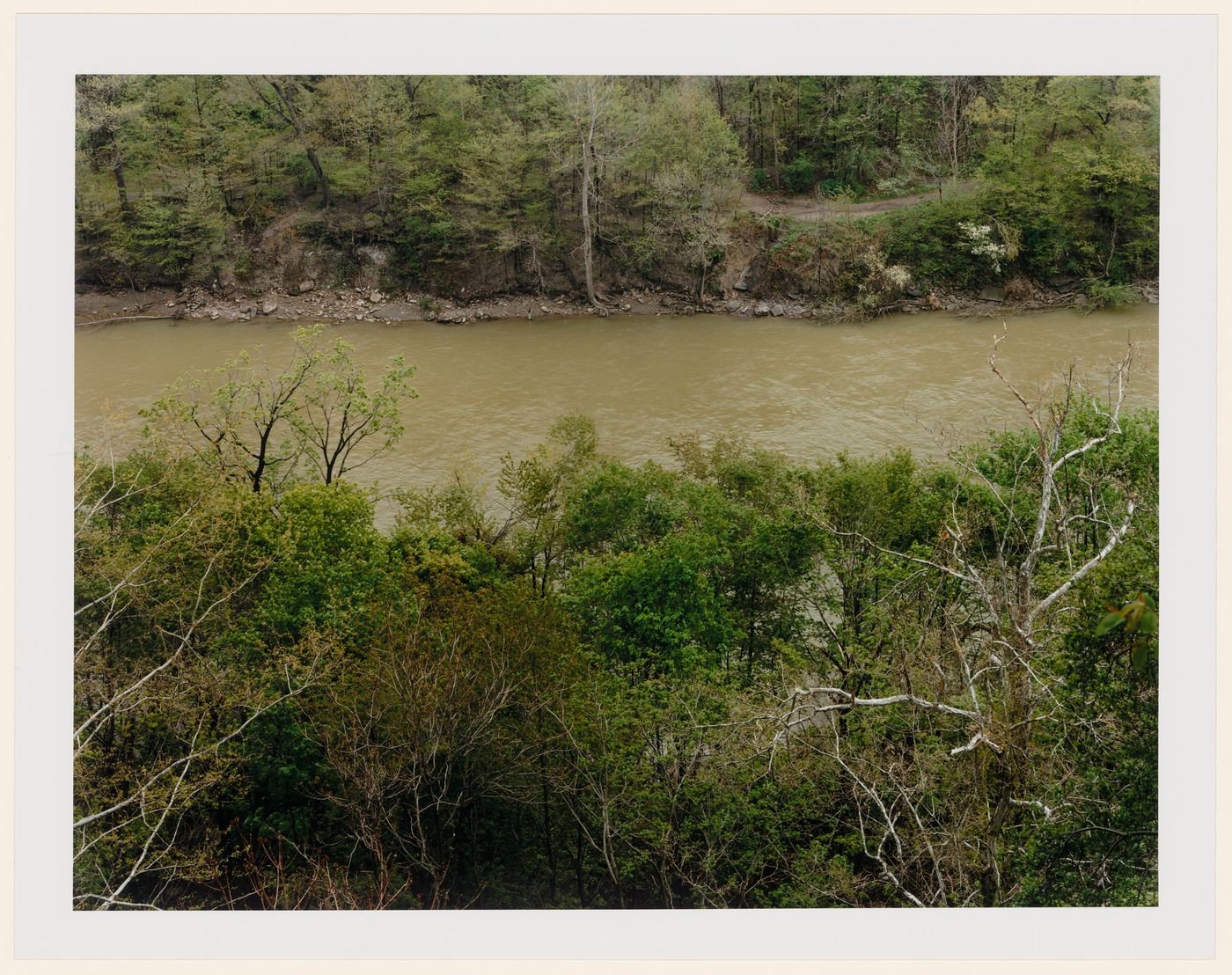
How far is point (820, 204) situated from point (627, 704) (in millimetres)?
24388

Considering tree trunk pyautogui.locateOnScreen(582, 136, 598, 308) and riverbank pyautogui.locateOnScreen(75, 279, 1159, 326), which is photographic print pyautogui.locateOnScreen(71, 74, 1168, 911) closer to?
riverbank pyautogui.locateOnScreen(75, 279, 1159, 326)

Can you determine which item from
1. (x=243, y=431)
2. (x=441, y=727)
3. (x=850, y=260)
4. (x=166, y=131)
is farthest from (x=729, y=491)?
(x=166, y=131)

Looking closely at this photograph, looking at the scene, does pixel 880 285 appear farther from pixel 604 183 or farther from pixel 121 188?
pixel 121 188

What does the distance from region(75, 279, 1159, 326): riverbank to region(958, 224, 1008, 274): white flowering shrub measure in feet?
2.39

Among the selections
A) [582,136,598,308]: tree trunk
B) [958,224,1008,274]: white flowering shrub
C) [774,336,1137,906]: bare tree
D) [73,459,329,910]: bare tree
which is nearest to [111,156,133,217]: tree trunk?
[582,136,598,308]: tree trunk

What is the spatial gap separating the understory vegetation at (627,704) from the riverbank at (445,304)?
609 inches

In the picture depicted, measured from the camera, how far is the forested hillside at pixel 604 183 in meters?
30.1

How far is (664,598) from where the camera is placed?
1336cm

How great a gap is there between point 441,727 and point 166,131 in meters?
27.2

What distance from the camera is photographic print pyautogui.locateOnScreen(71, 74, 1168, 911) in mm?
10391

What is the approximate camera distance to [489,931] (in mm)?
9172

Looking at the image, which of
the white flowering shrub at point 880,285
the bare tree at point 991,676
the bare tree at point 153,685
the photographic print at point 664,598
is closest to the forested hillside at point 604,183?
the white flowering shrub at point 880,285

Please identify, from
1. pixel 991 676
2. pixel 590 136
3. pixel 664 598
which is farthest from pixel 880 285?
pixel 991 676
